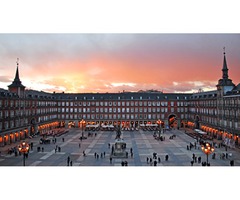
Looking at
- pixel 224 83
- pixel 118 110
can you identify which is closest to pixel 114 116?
pixel 118 110

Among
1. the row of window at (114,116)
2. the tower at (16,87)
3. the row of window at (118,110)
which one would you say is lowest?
the row of window at (114,116)

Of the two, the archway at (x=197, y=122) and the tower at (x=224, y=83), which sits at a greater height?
the tower at (x=224, y=83)

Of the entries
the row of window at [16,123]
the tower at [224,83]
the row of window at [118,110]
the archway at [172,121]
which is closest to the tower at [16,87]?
the row of window at [16,123]

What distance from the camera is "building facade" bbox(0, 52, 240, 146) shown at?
5456 cm

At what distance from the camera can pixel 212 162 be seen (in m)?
35.1

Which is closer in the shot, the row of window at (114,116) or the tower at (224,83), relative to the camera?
the tower at (224,83)

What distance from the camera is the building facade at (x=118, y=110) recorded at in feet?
179

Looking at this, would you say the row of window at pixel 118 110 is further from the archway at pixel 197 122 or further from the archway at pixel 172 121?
the archway at pixel 197 122

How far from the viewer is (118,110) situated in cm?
8850

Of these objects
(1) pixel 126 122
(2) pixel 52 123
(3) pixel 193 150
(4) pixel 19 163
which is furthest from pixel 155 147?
(2) pixel 52 123

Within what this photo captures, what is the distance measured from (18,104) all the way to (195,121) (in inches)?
2249

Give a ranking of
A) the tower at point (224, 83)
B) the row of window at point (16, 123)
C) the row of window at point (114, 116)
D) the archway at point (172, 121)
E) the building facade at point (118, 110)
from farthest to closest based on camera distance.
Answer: the archway at point (172, 121)
the row of window at point (114, 116)
the tower at point (224, 83)
the building facade at point (118, 110)
the row of window at point (16, 123)

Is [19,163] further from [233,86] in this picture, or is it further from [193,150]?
[233,86]

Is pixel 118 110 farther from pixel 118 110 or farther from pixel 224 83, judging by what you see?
pixel 224 83
